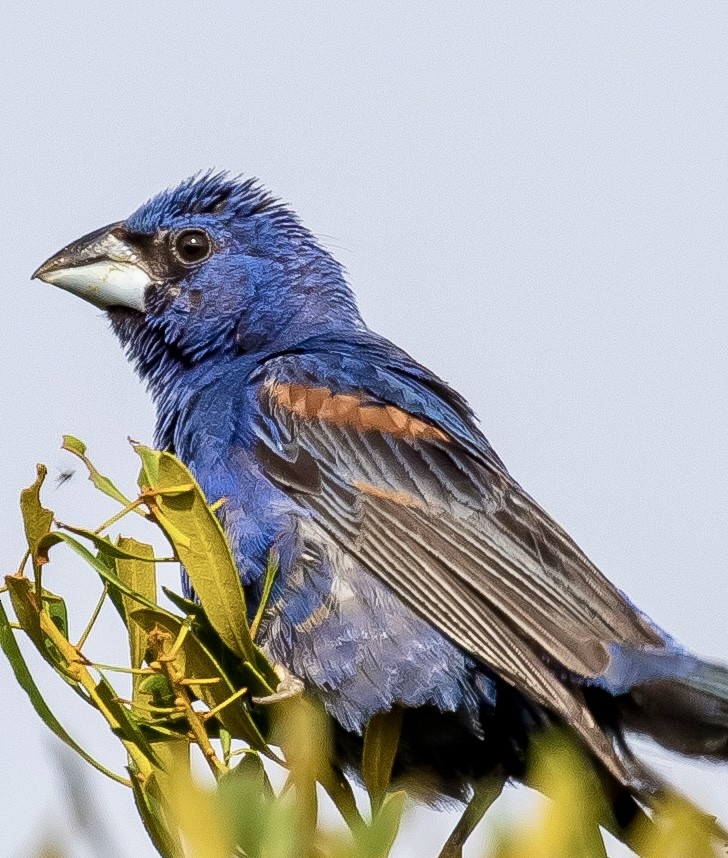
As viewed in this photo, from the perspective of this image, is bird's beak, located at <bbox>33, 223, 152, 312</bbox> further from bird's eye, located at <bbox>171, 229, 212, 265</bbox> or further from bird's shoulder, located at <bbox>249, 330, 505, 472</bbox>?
bird's shoulder, located at <bbox>249, 330, 505, 472</bbox>

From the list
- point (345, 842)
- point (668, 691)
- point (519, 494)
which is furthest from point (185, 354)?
point (345, 842)

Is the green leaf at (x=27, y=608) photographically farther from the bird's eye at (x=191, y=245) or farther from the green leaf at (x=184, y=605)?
the bird's eye at (x=191, y=245)

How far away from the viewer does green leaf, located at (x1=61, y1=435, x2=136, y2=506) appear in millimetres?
2475

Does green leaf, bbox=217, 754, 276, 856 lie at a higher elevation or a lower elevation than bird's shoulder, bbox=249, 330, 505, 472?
lower

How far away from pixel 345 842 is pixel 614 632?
7.54 ft

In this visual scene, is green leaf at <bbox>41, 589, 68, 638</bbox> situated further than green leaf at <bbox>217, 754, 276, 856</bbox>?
Yes

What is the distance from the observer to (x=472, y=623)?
3.78 m

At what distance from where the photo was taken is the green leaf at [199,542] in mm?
2545

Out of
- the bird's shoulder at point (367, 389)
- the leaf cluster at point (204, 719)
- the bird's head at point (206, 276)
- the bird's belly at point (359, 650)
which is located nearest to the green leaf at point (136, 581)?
the leaf cluster at point (204, 719)

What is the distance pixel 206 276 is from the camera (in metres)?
4.93

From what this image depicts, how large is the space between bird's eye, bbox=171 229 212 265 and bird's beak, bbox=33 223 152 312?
0.47 ft

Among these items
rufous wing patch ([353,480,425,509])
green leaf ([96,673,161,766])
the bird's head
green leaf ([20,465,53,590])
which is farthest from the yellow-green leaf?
the bird's head

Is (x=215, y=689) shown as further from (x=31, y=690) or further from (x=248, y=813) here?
(x=248, y=813)

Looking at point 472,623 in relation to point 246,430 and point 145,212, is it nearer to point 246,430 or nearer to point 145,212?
point 246,430
